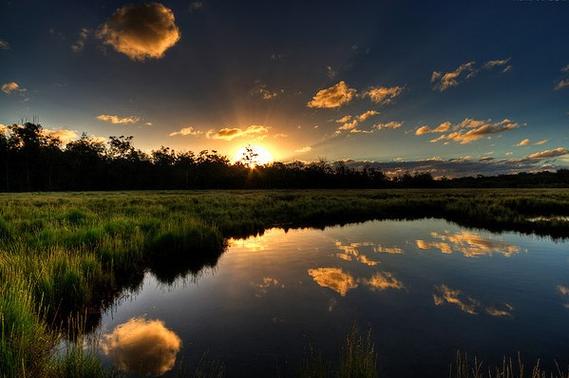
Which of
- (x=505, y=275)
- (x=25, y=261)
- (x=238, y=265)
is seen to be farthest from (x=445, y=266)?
(x=25, y=261)

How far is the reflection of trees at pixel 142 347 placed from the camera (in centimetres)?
583

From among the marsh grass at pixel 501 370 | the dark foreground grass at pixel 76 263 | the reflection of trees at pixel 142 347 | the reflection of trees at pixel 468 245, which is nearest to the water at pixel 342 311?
the reflection of trees at pixel 142 347

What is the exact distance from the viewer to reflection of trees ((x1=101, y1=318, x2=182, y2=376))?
583cm

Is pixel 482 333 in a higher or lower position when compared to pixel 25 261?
lower

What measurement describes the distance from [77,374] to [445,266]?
1329cm

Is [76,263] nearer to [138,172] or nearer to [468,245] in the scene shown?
[468,245]

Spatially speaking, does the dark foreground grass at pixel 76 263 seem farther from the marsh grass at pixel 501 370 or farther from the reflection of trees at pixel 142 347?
the marsh grass at pixel 501 370

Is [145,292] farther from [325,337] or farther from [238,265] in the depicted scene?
→ [325,337]

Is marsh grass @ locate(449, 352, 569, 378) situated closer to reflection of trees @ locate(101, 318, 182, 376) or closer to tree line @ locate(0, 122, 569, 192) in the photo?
reflection of trees @ locate(101, 318, 182, 376)

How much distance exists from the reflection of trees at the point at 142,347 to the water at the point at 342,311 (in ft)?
0.07

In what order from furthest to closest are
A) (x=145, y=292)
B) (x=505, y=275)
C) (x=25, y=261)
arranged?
1. (x=505, y=275)
2. (x=145, y=292)
3. (x=25, y=261)

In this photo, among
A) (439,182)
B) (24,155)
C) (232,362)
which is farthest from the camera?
(439,182)

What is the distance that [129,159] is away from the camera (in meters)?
126

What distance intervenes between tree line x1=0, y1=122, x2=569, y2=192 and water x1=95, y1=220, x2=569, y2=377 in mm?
107138
